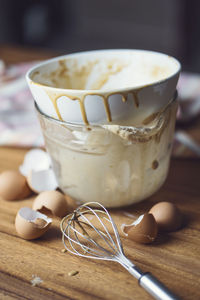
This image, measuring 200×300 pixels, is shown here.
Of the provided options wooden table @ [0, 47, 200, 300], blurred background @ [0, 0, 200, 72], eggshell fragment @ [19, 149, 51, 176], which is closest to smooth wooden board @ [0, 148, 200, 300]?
wooden table @ [0, 47, 200, 300]

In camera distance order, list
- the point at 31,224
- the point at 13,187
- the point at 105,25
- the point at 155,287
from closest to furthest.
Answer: the point at 155,287 → the point at 31,224 → the point at 13,187 → the point at 105,25

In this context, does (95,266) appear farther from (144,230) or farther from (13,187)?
(13,187)

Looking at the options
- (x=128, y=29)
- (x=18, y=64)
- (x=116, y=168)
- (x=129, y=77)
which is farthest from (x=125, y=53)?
(x=128, y=29)

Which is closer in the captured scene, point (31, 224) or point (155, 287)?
point (155, 287)

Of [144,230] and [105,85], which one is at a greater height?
[105,85]

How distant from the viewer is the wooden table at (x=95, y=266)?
412 mm

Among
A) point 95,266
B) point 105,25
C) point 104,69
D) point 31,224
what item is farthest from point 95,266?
point 105,25

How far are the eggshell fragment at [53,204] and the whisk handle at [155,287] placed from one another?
18 cm

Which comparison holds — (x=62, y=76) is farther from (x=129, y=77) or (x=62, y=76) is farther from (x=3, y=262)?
(x=3, y=262)

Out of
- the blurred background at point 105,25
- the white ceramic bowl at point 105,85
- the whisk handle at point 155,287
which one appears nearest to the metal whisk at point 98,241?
the whisk handle at point 155,287

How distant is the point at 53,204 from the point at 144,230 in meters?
0.14

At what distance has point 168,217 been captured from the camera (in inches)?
19.4

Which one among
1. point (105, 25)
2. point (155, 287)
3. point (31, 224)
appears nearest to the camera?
point (155, 287)

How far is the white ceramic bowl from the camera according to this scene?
46 centimetres
